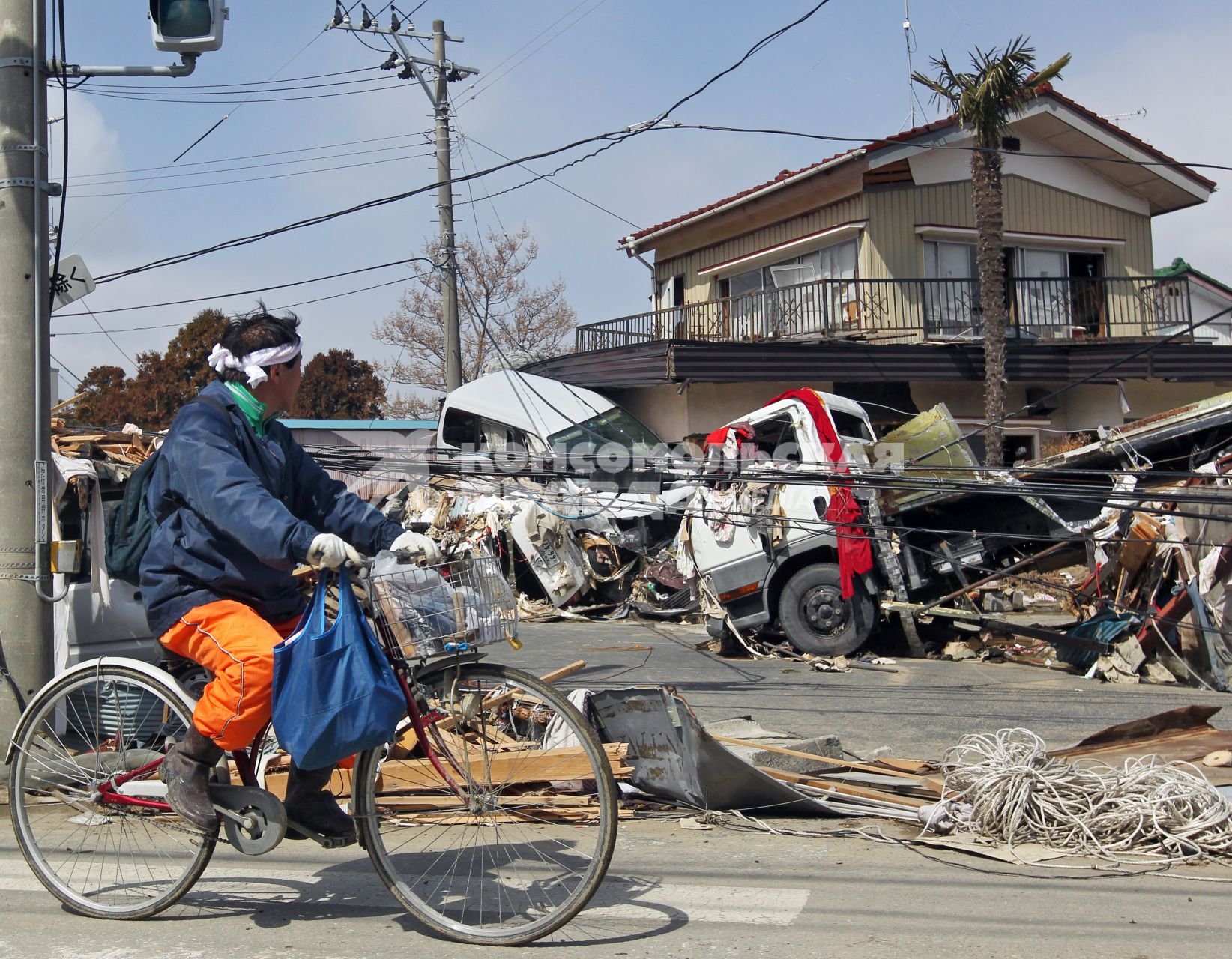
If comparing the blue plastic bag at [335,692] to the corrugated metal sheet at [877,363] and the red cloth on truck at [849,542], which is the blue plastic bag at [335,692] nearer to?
the red cloth on truck at [849,542]

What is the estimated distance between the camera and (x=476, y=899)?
11.5 ft

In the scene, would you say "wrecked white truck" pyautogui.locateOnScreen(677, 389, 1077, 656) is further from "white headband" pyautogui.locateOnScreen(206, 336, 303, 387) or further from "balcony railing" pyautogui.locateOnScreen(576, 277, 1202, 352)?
"balcony railing" pyautogui.locateOnScreen(576, 277, 1202, 352)

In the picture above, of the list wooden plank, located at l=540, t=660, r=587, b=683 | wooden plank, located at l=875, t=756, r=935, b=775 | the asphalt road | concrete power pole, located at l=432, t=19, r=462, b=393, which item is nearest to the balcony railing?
concrete power pole, located at l=432, t=19, r=462, b=393

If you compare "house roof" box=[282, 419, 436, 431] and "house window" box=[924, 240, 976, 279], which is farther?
"house roof" box=[282, 419, 436, 431]

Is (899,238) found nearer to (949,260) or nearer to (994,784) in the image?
(949,260)

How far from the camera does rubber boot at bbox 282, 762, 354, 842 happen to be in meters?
3.50

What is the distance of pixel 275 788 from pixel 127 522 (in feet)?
7.81

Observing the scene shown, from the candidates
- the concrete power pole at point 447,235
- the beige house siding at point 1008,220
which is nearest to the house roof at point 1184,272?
the beige house siding at point 1008,220

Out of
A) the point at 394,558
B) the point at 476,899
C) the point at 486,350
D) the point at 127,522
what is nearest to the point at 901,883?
the point at 476,899

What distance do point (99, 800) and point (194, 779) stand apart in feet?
1.87

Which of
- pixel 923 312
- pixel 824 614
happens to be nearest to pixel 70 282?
pixel 824 614

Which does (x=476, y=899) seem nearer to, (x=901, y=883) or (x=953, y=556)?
(x=901, y=883)

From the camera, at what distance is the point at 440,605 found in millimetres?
3311

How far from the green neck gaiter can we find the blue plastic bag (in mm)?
786
